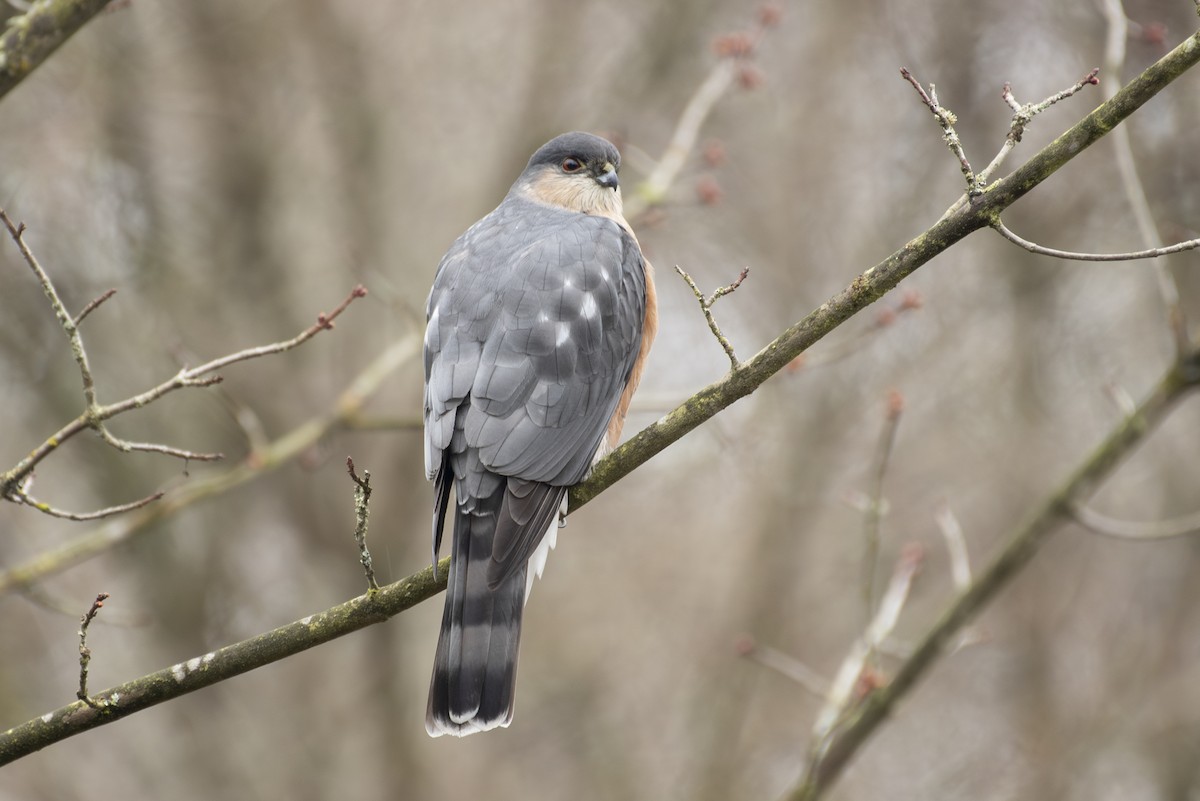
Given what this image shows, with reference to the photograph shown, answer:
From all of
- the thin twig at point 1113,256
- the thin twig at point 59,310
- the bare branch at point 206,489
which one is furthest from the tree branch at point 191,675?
the thin twig at point 1113,256

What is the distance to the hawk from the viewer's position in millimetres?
3502

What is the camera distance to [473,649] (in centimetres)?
348

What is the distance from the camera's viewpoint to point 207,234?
26.7ft

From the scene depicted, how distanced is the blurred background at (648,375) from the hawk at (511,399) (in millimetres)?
2987

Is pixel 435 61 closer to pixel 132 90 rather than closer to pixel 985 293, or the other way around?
pixel 132 90

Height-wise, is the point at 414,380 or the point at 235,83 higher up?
the point at 235,83

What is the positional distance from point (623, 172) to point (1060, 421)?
3.80 meters

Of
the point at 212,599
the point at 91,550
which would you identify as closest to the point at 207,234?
the point at 212,599

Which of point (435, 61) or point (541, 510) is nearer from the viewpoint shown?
point (541, 510)

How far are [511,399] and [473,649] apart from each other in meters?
0.84

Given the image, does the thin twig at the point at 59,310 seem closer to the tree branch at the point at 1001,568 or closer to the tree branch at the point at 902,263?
the tree branch at the point at 902,263

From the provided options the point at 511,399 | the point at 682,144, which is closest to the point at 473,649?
the point at 511,399

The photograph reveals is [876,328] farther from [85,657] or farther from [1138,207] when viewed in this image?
[85,657]

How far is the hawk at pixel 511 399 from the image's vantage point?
3.50m
